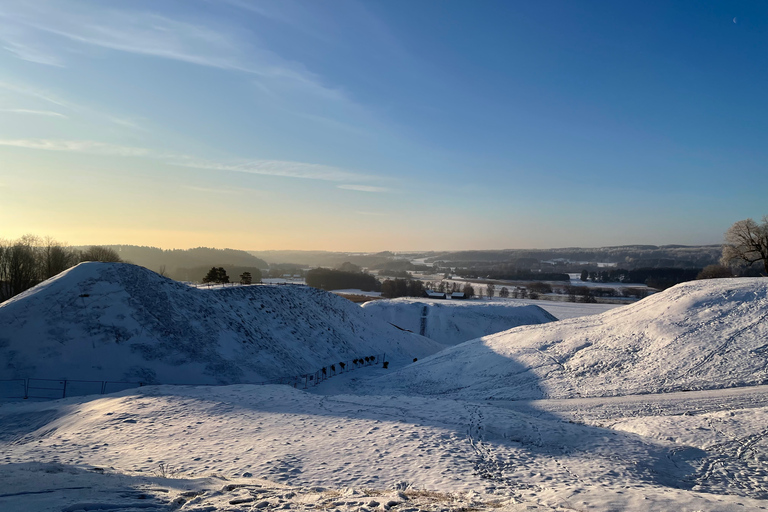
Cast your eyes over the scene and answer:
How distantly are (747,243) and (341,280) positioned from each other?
332ft

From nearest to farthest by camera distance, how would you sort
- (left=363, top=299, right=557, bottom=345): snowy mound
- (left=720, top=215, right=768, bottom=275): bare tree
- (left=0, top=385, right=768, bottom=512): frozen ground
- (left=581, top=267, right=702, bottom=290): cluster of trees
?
(left=0, top=385, right=768, bottom=512): frozen ground < (left=720, top=215, right=768, bottom=275): bare tree < (left=363, top=299, right=557, bottom=345): snowy mound < (left=581, top=267, right=702, bottom=290): cluster of trees

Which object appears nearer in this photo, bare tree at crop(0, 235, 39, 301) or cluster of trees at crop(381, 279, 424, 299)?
bare tree at crop(0, 235, 39, 301)

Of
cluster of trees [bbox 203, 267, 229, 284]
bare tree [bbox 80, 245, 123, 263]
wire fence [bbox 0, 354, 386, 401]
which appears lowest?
wire fence [bbox 0, 354, 386, 401]

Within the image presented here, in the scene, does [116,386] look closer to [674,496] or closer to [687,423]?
[674,496]

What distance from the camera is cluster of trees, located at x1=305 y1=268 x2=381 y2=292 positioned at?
422 ft

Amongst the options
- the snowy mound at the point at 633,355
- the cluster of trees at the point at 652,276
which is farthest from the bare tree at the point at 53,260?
the cluster of trees at the point at 652,276

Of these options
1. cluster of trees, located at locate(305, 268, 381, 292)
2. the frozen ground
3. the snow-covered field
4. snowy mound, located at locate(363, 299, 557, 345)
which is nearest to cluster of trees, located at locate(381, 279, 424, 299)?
cluster of trees, located at locate(305, 268, 381, 292)

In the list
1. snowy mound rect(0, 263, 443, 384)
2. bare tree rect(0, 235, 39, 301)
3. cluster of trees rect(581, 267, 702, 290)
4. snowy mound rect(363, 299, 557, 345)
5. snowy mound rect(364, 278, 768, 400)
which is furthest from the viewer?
cluster of trees rect(581, 267, 702, 290)

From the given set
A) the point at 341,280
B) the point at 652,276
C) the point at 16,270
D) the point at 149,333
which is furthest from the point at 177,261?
the point at 652,276

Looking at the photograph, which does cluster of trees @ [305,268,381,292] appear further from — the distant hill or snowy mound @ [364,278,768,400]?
snowy mound @ [364,278,768,400]

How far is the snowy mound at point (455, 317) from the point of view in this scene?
7362 centimetres

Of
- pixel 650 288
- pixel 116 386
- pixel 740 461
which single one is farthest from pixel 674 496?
pixel 650 288

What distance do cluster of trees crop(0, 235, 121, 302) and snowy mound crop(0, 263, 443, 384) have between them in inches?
1360

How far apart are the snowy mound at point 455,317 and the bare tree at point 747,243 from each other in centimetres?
3069
